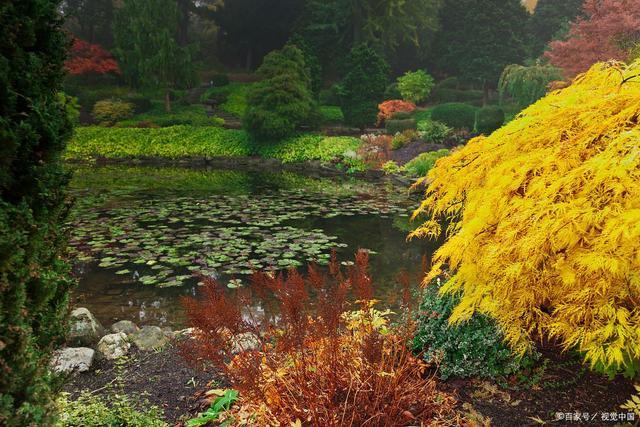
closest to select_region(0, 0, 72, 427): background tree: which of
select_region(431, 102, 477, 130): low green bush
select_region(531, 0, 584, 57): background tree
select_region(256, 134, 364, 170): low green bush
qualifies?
select_region(256, 134, 364, 170): low green bush

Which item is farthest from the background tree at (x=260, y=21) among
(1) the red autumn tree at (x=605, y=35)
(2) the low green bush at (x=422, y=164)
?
(2) the low green bush at (x=422, y=164)

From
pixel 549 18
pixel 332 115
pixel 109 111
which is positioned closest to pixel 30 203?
pixel 109 111

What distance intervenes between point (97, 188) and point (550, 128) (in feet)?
41.5

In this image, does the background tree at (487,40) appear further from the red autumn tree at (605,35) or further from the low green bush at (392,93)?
→ the red autumn tree at (605,35)

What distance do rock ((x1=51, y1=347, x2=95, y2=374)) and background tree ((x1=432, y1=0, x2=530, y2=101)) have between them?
27.3m

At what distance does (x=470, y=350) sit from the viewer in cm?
304

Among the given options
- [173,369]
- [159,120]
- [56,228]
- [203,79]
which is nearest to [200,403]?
[173,369]

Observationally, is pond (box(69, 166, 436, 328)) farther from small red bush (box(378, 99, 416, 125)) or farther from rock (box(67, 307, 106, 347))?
small red bush (box(378, 99, 416, 125))

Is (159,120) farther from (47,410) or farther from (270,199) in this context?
(47,410)

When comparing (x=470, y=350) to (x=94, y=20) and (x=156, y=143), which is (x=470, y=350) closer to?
(x=156, y=143)

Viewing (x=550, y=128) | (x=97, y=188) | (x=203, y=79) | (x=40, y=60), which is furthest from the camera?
(x=203, y=79)

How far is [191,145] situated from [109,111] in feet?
19.3

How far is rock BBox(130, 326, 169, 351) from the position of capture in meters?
3.95

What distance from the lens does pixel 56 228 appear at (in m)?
1.83
